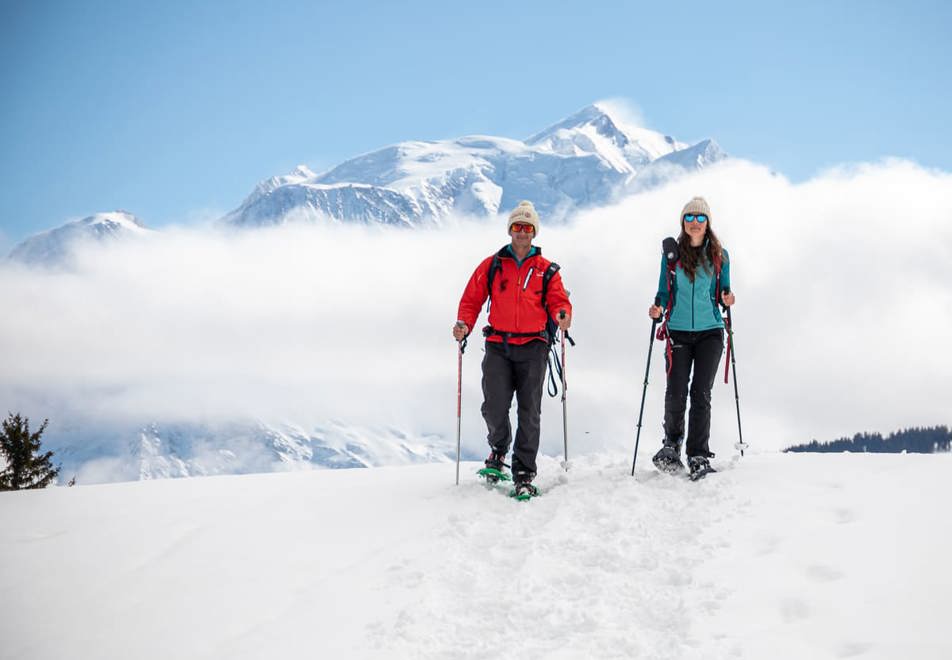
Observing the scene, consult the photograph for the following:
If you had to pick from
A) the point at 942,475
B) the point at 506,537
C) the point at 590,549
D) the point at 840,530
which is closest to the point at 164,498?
the point at 506,537

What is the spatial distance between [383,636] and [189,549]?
2.56 m

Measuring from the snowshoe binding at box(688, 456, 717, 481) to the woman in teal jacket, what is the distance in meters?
0.05

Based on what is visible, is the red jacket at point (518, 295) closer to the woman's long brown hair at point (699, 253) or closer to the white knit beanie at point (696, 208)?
the woman's long brown hair at point (699, 253)

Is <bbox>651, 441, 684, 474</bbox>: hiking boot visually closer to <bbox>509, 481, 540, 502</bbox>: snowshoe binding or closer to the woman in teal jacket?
the woman in teal jacket

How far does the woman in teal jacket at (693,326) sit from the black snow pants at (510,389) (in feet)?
4.57

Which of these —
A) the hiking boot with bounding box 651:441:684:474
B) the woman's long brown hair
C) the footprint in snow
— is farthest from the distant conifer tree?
the footprint in snow

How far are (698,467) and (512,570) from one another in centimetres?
283

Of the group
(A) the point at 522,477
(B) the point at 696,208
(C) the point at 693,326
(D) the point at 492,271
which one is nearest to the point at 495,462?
(A) the point at 522,477

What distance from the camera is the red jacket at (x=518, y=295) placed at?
8195mm

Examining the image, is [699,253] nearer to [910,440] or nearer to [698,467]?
[698,467]

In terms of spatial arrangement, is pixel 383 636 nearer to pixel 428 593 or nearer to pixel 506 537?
pixel 428 593

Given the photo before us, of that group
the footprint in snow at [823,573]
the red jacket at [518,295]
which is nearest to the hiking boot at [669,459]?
the red jacket at [518,295]

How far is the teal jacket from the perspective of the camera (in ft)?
26.5

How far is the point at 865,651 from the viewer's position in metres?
4.33
